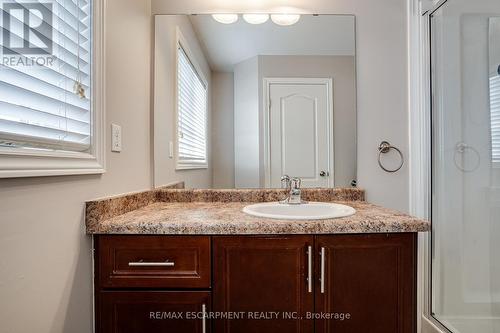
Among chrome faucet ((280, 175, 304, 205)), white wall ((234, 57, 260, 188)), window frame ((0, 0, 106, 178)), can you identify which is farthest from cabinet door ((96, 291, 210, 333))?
white wall ((234, 57, 260, 188))

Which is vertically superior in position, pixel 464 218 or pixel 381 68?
pixel 381 68

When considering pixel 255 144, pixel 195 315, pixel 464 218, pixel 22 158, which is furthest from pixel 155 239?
pixel 464 218

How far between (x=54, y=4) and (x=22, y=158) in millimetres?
494

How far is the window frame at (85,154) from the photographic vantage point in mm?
627

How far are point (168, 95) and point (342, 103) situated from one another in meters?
1.00

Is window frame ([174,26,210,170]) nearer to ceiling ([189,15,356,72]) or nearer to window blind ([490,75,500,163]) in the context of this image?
ceiling ([189,15,356,72])

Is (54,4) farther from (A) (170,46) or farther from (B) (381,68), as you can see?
(B) (381,68)

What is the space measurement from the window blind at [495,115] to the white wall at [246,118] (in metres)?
1.30

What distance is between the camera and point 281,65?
1.52 m

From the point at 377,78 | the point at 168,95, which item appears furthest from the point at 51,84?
the point at 377,78

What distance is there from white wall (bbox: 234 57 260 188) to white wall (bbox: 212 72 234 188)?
0.10 ft

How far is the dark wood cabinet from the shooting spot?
3.02 ft

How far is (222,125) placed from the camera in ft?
5.08

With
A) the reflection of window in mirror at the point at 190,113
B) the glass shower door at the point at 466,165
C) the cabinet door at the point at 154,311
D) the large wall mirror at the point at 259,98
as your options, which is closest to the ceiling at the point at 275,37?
the large wall mirror at the point at 259,98
